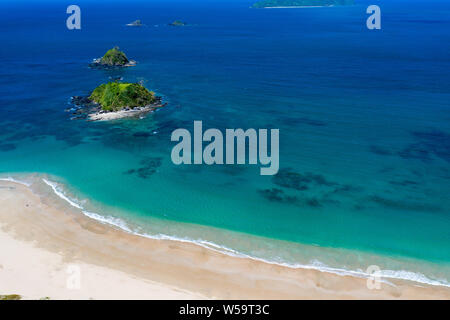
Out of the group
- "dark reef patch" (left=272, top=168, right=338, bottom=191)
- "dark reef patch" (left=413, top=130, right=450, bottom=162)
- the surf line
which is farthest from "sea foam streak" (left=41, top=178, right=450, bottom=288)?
"dark reef patch" (left=413, top=130, right=450, bottom=162)

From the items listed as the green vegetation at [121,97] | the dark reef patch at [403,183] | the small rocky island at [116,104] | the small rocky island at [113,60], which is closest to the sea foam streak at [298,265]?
the dark reef patch at [403,183]

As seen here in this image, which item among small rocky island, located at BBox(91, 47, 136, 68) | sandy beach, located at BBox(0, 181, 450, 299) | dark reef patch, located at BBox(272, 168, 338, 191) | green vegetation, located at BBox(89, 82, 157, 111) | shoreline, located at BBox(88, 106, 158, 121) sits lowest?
sandy beach, located at BBox(0, 181, 450, 299)

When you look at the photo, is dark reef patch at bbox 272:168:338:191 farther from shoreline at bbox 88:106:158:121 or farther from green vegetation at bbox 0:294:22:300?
shoreline at bbox 88:106:158:121

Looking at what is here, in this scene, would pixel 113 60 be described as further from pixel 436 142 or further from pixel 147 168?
pixel 436 142

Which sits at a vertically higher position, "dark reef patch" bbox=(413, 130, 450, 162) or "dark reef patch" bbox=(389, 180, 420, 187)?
"dark reef patch" bbox=(413, 130, 450, 162)

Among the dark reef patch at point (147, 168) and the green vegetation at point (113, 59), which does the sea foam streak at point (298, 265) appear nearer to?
the dark reef patch at point (147, 168)
